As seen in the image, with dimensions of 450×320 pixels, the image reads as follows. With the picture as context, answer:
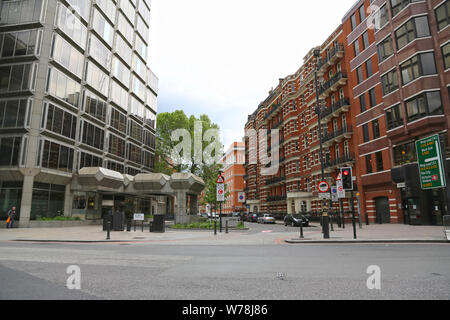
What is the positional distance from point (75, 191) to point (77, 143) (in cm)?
540

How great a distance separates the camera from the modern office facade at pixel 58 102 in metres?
26.5

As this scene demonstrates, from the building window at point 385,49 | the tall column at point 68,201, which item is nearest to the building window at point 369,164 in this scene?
the building window at point 385,49

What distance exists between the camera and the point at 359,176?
3178 centimetres

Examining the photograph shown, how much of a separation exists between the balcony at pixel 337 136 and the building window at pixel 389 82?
22.0 feet

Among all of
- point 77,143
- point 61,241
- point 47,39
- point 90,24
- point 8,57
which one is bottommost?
point 61,241

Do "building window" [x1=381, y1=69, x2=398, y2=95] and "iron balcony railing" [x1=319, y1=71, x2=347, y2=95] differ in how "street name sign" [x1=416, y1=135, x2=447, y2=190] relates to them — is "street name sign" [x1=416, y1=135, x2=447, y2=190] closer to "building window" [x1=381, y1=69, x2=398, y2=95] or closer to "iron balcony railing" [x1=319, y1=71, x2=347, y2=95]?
"building window" [x1=381, y1=69, x2=398, y2=95]

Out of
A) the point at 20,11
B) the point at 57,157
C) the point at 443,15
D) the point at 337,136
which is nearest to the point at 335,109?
the point at 337,136

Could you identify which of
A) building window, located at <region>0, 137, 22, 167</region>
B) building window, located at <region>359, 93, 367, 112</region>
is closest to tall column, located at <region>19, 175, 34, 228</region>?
building window, located at <region>0, 137, 22, 167</region>

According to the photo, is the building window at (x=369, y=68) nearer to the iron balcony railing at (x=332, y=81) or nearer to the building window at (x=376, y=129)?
the iron balcony railing at (x=332, y=81)

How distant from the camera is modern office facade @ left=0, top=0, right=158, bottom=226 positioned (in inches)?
1045

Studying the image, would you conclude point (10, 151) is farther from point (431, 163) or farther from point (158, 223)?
point (431, 163)

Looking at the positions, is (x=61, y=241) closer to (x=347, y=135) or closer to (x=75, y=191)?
(x=75, y=191)

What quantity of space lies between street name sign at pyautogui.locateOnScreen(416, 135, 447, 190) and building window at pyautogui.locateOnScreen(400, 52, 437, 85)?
11084 millimetres
